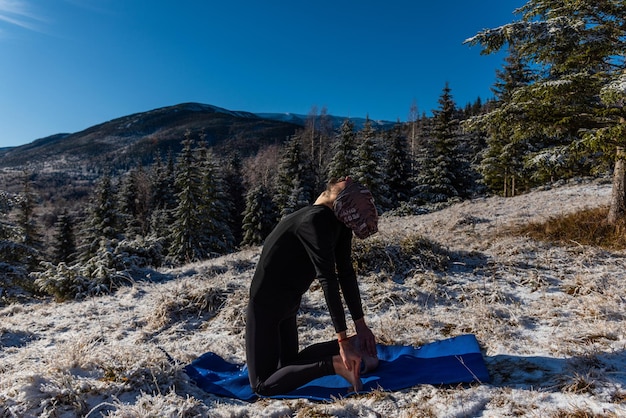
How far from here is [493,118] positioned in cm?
739

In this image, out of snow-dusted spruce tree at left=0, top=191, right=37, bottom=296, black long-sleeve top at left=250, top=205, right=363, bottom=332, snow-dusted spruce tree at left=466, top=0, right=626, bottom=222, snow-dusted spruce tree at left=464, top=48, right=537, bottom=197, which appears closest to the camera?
black long-sleeve top at left=250, top=205, right=363, bottom=332

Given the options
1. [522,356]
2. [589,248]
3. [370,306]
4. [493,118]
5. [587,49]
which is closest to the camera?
[522,356]

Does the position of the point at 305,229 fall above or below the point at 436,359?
above

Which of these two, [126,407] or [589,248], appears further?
[589,248]

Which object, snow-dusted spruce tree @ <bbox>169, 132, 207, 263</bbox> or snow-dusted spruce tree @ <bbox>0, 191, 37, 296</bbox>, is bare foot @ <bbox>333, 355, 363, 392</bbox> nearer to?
snow-dusted spruce tree @ <bbox>0, 191, 37, 296</bbox>

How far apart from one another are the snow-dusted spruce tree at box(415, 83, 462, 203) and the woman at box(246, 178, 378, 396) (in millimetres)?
25111

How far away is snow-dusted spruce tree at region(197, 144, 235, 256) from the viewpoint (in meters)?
26.7

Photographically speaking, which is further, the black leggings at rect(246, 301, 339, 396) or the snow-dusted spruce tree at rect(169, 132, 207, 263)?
the snow-dusted spruce tree at rect(169, 132, 207, 263)

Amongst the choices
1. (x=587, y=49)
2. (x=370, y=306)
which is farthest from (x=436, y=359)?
(x=587, y=49)

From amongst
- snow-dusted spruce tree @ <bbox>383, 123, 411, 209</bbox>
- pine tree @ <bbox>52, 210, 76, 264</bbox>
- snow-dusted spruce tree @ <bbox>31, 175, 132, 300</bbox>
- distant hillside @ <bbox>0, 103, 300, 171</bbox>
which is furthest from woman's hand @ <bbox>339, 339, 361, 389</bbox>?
distant hillside @ <bbox>0, 103, 300, 171</bbox>

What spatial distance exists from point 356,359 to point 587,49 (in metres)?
7.71

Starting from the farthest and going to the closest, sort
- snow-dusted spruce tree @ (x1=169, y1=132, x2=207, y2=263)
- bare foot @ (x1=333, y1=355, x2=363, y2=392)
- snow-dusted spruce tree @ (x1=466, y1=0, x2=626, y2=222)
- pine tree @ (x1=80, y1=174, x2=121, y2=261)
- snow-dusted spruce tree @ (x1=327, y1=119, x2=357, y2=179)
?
snow-dusted spruce tree @ (x1=327, y1=119, x2=357, y2=179) < snow-dusted spruce tree @ (x1=169, y1=132, x2=207, y2=263) < pine tree @ (x1=80, y1=174, x2=121, y2=261) < snow-dusted spruce tree @ (x1=466, y1=0, x2=626, y2=222) < bare foot @ (x1=333, y1=355, x2=363, y2=392)

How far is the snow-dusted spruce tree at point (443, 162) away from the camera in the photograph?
26.6 meters

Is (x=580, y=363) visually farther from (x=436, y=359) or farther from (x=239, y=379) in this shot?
(x=239, y=379)
